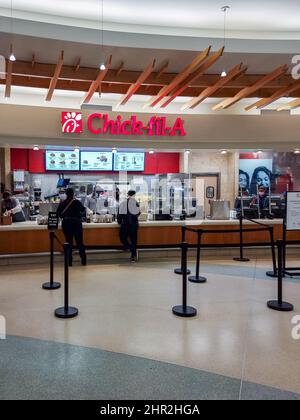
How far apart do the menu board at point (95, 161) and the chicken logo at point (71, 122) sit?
358cm

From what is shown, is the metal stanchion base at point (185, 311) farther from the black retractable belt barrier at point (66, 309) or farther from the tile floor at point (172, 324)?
the black retractable belt barrier at point (66, 309)

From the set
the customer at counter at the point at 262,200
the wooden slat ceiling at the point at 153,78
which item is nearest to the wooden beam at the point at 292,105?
the wooden slat ceiling at the point at 153,78

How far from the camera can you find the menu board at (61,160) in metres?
11.2

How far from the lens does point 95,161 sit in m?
11.5

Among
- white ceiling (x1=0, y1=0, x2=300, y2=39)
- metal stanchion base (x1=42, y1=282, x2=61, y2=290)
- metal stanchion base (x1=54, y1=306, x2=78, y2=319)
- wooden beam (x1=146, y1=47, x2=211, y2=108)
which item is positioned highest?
white ceiling (x1=0, y1=0, x2=300, y2=39)

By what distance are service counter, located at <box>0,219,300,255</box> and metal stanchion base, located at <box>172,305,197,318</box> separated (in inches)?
108

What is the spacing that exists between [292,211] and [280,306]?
2254 mm

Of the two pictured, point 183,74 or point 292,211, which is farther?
point 292,211

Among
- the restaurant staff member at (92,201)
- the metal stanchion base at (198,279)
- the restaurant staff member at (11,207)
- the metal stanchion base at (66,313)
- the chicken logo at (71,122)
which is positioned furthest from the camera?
the restaurant staff member at (92,201)

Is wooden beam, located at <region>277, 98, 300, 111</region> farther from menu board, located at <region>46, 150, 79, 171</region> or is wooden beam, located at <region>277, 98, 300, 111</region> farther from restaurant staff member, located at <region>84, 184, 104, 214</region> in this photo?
menu board, located at <region>46, 150, 79, 171</region>

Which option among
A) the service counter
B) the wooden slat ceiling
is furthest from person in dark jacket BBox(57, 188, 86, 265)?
the wooden slat ceiling

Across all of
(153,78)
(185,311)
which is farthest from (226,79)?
(185,311)

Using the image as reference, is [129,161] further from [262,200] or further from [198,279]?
[198,279]

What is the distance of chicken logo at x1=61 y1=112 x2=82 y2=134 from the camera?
770cm
